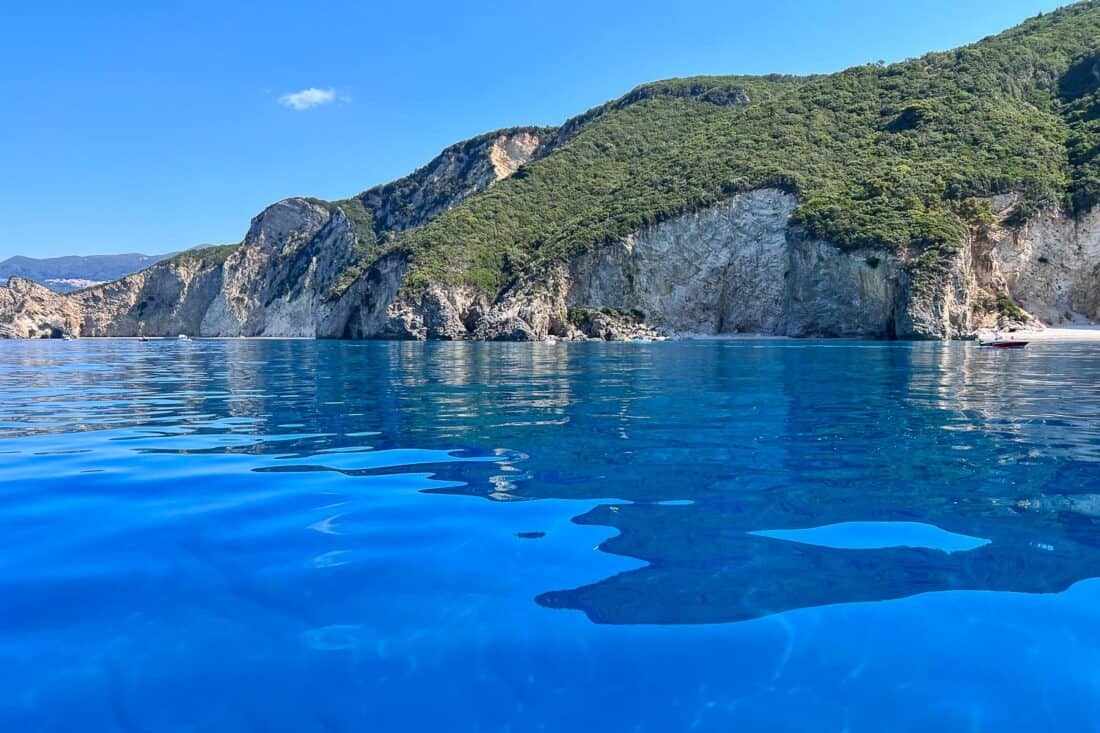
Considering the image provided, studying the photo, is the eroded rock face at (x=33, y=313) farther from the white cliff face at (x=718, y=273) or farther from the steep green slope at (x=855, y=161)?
the white cliff face at (x=718, y=273)

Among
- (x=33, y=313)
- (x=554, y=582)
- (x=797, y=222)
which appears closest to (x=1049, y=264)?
(x=797, y=222)

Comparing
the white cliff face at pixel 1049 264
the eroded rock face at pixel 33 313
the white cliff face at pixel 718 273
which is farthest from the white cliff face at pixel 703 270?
the eroded rock face at pixel 33 313

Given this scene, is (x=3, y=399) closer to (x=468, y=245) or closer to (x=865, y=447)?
(x=865, y=447)

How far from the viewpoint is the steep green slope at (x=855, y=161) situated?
7344 centimetres

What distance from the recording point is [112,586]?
16.4ft

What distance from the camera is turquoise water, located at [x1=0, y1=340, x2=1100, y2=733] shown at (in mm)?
3449

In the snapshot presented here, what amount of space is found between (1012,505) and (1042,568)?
201 cm

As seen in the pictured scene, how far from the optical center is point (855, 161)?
3430 inches

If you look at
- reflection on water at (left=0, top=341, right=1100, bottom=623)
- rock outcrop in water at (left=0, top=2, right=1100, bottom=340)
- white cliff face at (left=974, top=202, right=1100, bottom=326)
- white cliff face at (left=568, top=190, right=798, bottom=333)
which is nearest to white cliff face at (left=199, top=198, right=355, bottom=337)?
rock outcrop in water at (left=0, top=2, right=1100, bottom=340)

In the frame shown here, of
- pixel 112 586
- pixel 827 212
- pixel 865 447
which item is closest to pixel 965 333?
pixel 827 212

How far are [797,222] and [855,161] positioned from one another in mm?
19025

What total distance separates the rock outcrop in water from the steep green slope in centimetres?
32

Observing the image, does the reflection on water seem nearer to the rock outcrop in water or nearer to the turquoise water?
the turquoise water

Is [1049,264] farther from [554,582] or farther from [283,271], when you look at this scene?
[283,271]
